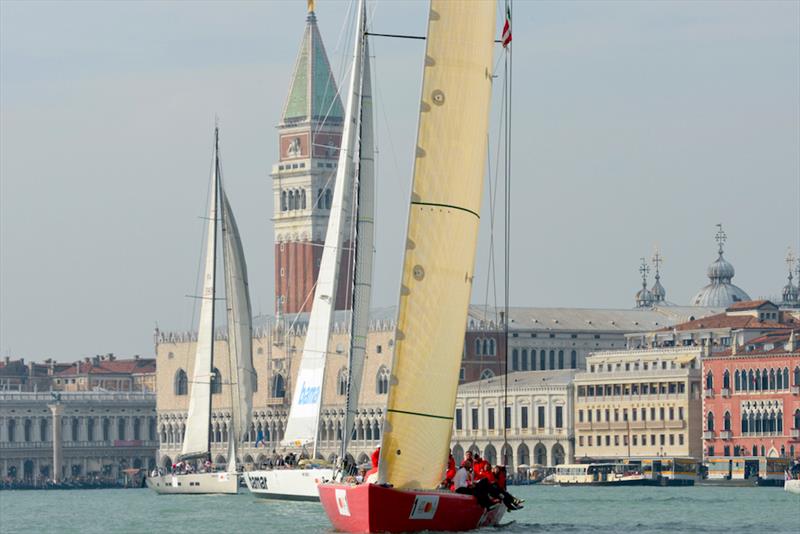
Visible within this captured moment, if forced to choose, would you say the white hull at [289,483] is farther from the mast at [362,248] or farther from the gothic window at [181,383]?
the gothic window at [181,383]

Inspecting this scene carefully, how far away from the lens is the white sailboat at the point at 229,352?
268 ft

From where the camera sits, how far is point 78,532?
5966cm

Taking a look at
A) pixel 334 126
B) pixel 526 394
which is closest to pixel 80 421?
pixel 334 126

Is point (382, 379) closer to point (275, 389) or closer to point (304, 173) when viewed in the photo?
point (275, 389)

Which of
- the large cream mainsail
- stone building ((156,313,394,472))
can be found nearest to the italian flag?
the large cream mainsail

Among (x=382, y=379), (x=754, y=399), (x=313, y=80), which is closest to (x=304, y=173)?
(x=313, y=80)

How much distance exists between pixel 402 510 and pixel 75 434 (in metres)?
119

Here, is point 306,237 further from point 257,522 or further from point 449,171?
point 449,171

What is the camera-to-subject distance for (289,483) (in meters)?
66.6

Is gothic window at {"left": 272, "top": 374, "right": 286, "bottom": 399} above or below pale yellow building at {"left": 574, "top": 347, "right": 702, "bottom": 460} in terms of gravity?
above

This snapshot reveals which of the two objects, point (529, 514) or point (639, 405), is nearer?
point (529, 514)

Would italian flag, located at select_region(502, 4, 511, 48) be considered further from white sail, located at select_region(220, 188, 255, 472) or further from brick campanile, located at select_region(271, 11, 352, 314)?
brick campanile, located at select_region(271, 11, 352, 314)

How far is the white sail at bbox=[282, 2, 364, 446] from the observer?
6456cm

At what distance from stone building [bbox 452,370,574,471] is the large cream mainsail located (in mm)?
87017
